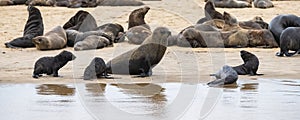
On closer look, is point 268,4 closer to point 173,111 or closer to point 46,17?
point 46,17

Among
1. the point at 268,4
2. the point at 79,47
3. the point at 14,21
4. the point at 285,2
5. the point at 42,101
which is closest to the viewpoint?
the point at 42,101

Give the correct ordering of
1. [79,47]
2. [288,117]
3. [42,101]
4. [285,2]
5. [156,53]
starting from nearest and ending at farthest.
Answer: [288,117], [42,101], [156,53], [79,47], [285,2]

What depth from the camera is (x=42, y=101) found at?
21.8 ft

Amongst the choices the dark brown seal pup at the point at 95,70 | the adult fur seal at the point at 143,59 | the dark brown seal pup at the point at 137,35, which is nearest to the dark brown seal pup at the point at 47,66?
the dark brown seal pup at the point at 95,70

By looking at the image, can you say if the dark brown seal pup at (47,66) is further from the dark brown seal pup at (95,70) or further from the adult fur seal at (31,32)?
the adult fur seal at (31,32)

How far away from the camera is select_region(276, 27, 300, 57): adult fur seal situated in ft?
37.6

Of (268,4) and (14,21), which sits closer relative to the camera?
(14,21)

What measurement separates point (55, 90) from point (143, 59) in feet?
7.25

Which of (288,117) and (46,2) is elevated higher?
(288,117)

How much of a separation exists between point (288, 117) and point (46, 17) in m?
12.1

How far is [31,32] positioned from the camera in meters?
13.2

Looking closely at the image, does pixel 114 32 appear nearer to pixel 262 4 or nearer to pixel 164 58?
pixel 164 58

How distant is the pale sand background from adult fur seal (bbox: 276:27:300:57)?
0.26 metres

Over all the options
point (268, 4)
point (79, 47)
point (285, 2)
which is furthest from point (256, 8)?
point (79, 47)
